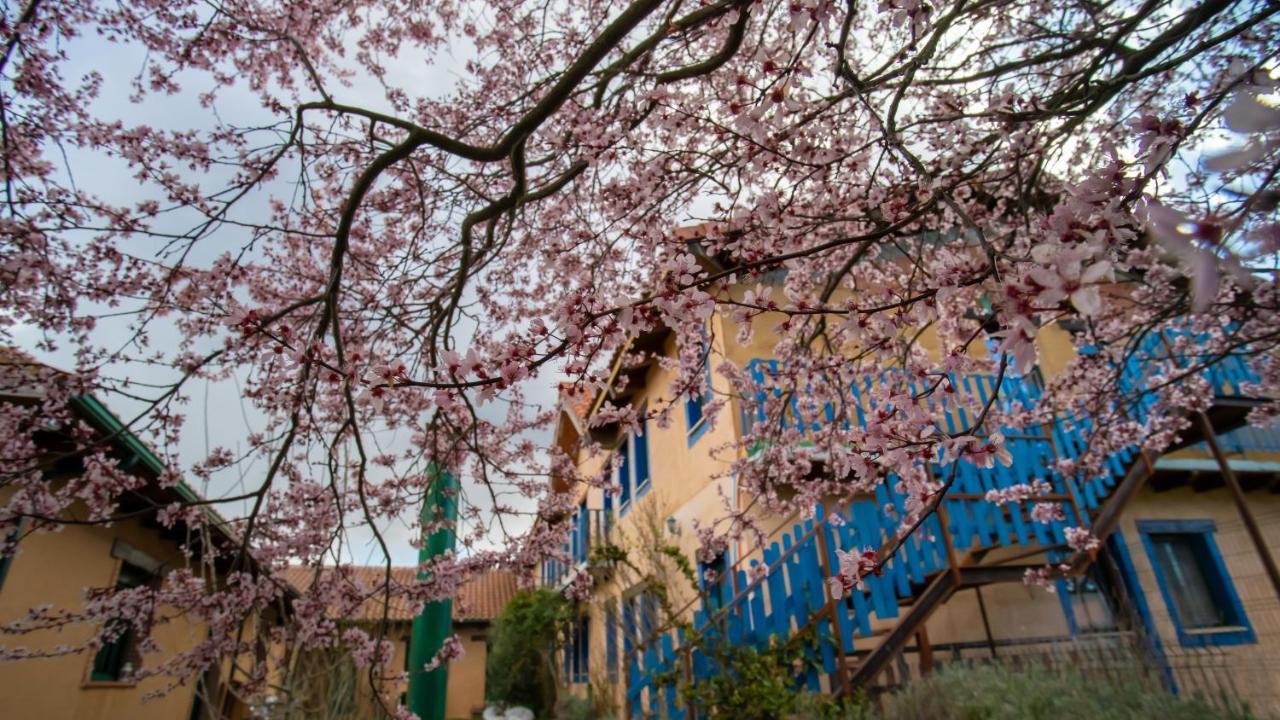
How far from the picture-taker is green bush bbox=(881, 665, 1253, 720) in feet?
12.3

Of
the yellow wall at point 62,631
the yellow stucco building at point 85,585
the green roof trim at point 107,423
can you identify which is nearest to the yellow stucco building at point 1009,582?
the green roof trim at point 107,423

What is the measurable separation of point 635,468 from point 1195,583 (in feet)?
28.1

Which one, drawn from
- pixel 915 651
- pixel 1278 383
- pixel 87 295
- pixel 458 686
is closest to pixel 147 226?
pixel 87 295

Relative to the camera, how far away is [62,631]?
6.43m

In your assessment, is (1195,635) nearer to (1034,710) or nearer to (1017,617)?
(1017,617)

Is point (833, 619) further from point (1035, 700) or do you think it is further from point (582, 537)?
point (582, 537)

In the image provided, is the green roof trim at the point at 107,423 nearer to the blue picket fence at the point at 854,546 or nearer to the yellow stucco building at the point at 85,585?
the yellow stucco building at the point at 85,585

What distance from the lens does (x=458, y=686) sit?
18312 mm

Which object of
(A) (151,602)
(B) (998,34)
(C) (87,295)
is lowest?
(A) (151,602)

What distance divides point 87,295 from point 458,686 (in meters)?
17.3

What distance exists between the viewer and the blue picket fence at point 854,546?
5.49 meters

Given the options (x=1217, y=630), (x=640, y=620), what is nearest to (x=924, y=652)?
(x=640, y=620)

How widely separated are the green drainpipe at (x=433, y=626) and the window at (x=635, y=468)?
22.8 feet

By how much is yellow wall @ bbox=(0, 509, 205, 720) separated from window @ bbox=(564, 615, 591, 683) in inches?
317
